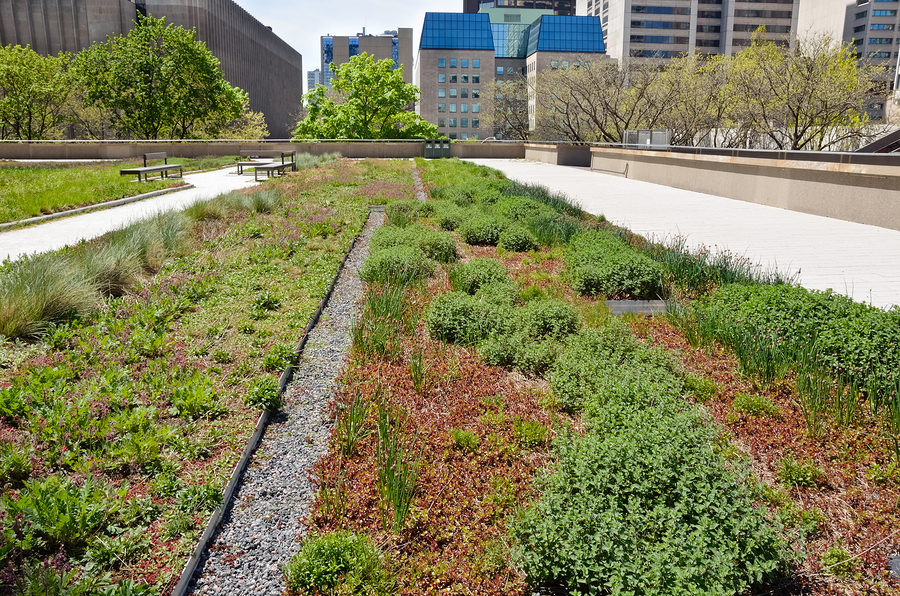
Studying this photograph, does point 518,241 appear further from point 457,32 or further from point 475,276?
point 457,32

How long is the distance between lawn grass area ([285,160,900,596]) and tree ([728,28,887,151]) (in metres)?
22.2

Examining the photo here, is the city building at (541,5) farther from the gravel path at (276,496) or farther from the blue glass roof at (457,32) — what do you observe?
the gravel path at (276,496)

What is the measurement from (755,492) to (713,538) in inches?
24.2

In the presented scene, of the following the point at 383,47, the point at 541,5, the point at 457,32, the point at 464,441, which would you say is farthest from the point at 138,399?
the point at 541,5

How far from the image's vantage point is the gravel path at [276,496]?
3123 mm

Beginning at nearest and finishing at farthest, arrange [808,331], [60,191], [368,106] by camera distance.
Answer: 1. [808,331]
2. [60,191]
3. [368,106]

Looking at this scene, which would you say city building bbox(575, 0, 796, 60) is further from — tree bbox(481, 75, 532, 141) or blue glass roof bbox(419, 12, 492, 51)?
tree bbox(481, 75, 532, 141)

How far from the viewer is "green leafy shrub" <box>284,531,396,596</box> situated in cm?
301

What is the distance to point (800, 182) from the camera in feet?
49.9

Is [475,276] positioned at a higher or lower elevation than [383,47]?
lower

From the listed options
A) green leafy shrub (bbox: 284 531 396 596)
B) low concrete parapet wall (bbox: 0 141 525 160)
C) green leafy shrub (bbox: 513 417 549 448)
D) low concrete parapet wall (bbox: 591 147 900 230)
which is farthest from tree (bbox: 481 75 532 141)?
green leafy shrub (bbox: 284 531 396 596)

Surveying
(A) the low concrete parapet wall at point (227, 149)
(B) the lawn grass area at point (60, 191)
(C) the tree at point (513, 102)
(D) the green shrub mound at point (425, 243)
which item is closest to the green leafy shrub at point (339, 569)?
(D) the green shrub mound at point (425, 243)

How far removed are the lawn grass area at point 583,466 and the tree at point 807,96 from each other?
2217cm

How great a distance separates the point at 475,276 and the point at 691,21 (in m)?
→ 132
